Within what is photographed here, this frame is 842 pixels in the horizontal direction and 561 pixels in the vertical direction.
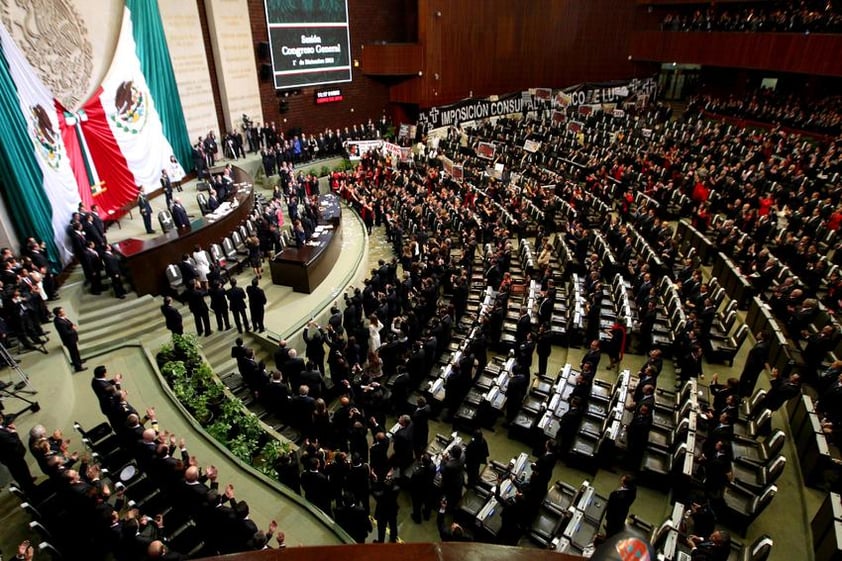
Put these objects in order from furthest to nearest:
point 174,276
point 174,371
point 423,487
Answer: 1. point 174,276
2. point 174,371
3. point 423,487

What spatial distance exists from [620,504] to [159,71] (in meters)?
20.1

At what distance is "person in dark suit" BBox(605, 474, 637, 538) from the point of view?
19.5 feet

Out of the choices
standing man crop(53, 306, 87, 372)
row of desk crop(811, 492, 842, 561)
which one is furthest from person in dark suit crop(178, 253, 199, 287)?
row of desk crop(811, 492, 842, 561)

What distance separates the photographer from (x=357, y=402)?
334 inches

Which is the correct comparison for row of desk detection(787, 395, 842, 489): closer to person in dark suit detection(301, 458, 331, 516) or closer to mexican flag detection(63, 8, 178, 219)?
person in dark suit detection(301, 458, 331, 516)

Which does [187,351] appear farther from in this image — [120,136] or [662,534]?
[120,136]

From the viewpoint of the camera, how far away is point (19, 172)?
10812 millimetres

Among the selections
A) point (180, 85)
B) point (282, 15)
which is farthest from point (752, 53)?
point (180, 85)

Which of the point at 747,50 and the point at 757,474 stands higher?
the point at 747,50

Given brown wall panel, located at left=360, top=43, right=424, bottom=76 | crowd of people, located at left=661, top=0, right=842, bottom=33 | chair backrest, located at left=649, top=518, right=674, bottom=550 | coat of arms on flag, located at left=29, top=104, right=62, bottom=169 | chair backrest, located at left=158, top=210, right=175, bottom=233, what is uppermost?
crowd of people, located at left=661, top=0, right=842, bottom=33

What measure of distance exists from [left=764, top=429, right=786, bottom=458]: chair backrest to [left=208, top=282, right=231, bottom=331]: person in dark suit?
33.0 ft

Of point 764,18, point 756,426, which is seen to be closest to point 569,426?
point 756,426

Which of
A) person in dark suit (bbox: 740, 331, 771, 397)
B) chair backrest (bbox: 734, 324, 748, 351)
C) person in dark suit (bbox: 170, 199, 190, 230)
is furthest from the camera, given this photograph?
person in dark suit (bbox: 170, 199, 190, 230)

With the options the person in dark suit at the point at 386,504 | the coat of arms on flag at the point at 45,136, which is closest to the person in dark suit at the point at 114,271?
the coat of arms on flag at the point at 45,136
